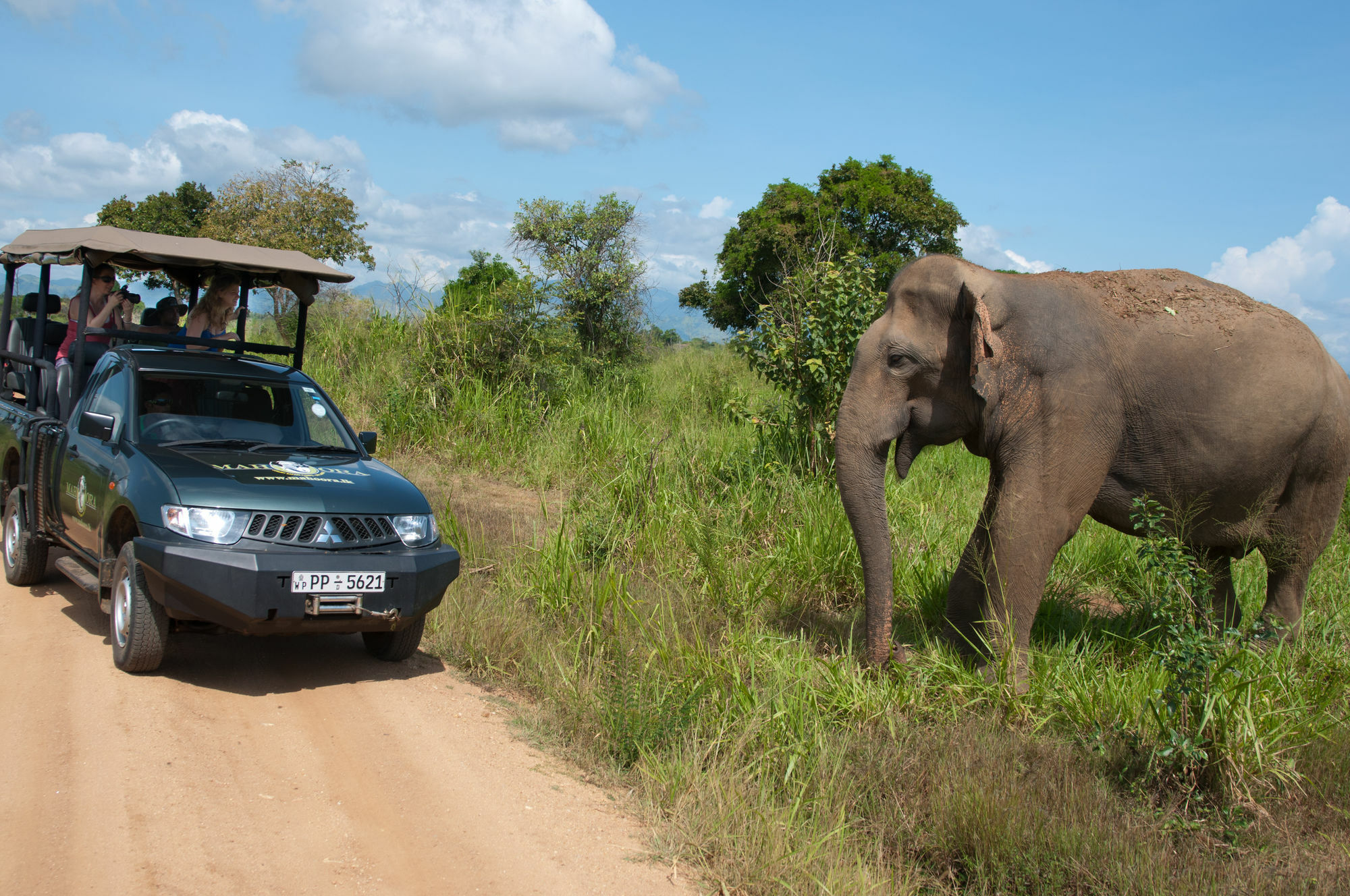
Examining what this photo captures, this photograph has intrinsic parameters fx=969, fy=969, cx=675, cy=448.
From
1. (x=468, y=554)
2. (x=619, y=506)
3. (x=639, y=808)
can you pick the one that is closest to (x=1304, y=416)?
(x=639, y=808)

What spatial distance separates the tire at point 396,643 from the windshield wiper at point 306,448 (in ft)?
3.88

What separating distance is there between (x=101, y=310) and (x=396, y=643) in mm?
5089

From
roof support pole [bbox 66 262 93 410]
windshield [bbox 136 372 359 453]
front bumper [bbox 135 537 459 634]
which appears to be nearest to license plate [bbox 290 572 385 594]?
front bumper [bbox 135 537 459 634]

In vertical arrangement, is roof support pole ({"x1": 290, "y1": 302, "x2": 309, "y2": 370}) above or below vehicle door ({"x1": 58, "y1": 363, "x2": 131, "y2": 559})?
above

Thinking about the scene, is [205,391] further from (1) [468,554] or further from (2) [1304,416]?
(2) [1304,416]

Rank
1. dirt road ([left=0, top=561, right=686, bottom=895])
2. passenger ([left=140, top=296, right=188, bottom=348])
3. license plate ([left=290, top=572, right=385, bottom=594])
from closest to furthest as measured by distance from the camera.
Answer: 1. dirt road ([left=0, top=561, right=686, bottom=895])
2. license plate ([left=290, top=572, right=385, bottom=594])
3. passenger ([left=140, top=296, right=188, bottom=348])

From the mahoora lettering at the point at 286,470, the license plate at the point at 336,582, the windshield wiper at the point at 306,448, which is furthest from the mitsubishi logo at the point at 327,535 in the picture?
the windshield wiper at the point at 306,448

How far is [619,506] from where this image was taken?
26.8 ft

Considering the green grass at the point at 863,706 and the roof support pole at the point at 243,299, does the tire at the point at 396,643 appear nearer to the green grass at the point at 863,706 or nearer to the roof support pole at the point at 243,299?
the green grass at the point at 863,706

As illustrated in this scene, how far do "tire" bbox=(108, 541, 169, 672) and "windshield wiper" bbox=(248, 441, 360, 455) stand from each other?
1.00 meters

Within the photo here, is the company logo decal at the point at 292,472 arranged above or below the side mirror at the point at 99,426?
below

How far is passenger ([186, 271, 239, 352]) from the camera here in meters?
8.05

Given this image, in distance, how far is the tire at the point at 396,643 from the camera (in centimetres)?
555

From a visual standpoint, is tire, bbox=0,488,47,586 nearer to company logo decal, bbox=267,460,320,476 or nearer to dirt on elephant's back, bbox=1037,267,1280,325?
company logo decal, bbox=267,460,320,476
